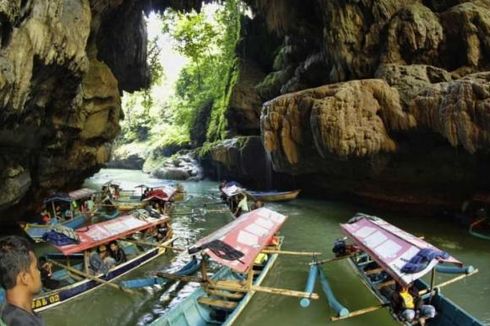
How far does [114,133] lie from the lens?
2186cm

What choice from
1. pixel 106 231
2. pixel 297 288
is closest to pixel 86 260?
pixel 106 231

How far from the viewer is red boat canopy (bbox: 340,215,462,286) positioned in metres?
7.69

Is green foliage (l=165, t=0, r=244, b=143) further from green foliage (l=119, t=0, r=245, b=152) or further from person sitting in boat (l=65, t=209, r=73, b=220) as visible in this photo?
person sitting in boat (l=65, t=209, r=73, b=220)

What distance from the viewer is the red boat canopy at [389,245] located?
303 inches

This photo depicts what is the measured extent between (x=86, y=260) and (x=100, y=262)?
518mm

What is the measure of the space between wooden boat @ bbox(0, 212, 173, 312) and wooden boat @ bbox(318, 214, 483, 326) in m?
5.80

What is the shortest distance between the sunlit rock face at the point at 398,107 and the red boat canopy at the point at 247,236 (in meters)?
6.91

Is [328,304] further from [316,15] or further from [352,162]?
[316,15]

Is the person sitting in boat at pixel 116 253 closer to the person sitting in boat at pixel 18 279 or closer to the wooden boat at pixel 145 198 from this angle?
the wooden boat at pixel 145 198

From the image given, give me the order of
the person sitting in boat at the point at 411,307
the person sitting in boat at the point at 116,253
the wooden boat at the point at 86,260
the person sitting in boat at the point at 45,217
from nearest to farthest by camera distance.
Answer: the person sitting in boat at the point at 411,307 < the wooden boat at the point at 86,260 < the person sitting in boat at the point at 116,253 < the person sitting in boat at the point at 45,217

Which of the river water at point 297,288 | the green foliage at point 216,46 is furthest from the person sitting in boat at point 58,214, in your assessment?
the green foliage at point 216,46

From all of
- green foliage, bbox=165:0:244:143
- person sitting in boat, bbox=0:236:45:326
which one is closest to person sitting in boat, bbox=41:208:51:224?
person sitting in boat, bbox=0:236:45:326

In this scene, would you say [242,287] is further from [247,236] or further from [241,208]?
[241,208]

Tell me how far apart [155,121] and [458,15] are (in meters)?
48.5
